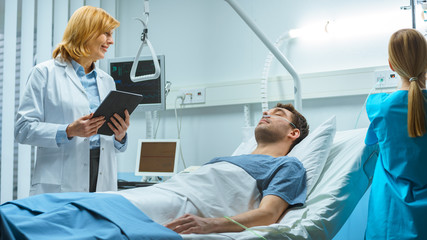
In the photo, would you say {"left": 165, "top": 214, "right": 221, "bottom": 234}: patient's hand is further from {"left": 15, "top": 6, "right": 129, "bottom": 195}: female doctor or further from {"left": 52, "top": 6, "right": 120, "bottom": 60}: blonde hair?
{"left": 52, "top": 6, "right": 120, "bottom": 60}: blonde hair

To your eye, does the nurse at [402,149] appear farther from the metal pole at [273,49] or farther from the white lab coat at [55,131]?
the white lab coat at [55,131]

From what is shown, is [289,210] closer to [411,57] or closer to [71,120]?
[411,57]

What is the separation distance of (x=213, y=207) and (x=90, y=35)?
913 millimetres

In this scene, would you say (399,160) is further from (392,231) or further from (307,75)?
Answer: (307,75)

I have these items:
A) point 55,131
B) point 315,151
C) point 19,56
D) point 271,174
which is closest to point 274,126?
point 315,151

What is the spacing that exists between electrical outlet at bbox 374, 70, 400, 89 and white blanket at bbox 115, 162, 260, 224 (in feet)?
3.61

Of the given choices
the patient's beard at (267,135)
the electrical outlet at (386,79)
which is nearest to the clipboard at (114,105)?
the patient's beard at (267,135)

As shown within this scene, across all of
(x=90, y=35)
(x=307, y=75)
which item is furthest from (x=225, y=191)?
(x=307, y=75)

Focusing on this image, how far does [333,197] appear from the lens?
153 cm

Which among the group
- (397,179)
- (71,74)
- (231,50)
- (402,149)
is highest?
(231,50)

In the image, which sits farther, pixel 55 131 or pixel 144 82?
pixel 144 82

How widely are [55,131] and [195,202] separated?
64cm

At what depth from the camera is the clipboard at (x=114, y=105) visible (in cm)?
164

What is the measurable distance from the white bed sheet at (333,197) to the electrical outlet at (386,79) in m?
0.52
